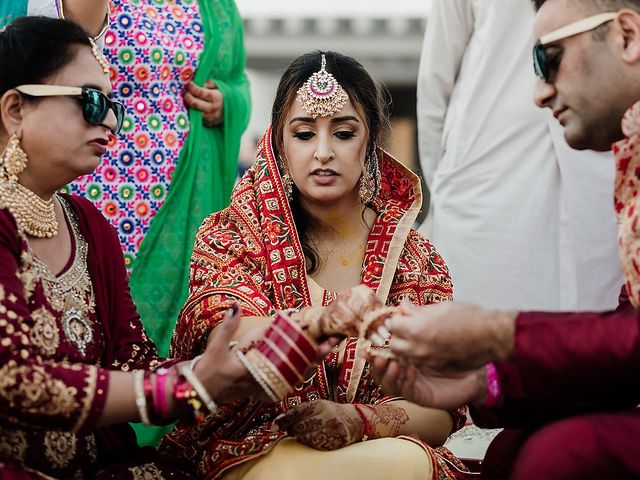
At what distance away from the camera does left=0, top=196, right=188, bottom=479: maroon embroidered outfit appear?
242 centimetres

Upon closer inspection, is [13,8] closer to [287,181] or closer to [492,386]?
[287,181]

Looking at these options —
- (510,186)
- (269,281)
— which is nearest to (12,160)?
(269,281)

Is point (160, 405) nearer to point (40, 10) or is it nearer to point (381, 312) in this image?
point (381, 312)

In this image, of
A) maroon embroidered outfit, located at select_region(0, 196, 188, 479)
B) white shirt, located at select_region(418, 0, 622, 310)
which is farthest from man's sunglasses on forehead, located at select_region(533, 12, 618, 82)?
white shirt, located at select_region(418, 0, 622, 310)

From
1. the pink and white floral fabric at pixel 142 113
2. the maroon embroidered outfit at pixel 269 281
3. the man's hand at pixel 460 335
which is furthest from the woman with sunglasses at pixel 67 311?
the pink and white floral fabric at pixel 142 113

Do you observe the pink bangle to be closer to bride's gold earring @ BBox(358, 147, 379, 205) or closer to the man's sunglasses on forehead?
the man's sunglasses on forehead

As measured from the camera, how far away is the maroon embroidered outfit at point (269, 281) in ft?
10.2

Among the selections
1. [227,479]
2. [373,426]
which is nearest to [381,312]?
[373,426]

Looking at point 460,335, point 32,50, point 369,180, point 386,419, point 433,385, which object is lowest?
point 386,419

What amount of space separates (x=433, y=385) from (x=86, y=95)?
1.21 m

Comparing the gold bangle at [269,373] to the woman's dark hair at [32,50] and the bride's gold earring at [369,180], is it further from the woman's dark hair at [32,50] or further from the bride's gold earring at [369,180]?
the bride's gold earring at [369,180]

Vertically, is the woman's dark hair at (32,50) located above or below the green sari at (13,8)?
below

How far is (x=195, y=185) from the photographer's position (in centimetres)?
430

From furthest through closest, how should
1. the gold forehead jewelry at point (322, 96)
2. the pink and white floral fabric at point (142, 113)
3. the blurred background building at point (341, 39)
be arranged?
the blurred background building at point (341, 39), the pink and white floral fabric at point (142, 113), the gold forehead jewelry at point (322, 96)
